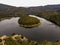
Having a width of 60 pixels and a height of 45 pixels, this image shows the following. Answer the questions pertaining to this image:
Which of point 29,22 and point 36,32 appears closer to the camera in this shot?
point 36,32

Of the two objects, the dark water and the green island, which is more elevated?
the green island

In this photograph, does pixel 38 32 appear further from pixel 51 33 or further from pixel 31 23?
pixel 31 23

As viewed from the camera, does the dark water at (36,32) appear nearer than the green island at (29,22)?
Yes

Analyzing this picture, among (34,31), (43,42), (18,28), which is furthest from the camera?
(18,28)

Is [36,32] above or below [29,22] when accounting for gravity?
below

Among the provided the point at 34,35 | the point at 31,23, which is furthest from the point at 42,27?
the point at 34,35

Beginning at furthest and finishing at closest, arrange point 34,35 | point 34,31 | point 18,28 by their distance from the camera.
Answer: point 18,28 < point 34,31 < point 34,35

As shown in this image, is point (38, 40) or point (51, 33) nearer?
point (38, 40)

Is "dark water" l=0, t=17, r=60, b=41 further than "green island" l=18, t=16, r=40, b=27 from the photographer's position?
No

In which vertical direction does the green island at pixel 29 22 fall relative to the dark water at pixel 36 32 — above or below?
above
